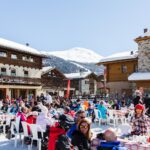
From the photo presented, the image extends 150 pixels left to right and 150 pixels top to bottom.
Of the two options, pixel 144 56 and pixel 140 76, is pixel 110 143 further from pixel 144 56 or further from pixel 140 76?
pixel 144 56

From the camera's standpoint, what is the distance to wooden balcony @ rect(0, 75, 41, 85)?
33.6 m

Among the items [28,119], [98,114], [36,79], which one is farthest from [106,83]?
[28,119]

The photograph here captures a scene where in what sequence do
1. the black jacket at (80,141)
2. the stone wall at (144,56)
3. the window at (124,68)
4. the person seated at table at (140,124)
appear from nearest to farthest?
the black jacket at (80,141) → the person seated at table at (140,124) → the stone wall at (144,56) → the window at (124,68)

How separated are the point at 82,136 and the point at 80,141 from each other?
3.6 inches

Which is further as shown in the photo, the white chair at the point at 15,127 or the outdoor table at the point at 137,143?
the white chair at the point at 15,127

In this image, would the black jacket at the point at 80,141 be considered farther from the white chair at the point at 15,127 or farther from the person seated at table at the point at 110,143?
the white chair at the point at 15,127

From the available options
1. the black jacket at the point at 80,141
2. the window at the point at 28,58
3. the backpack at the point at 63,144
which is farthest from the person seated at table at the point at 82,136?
the window at the point at 28,58

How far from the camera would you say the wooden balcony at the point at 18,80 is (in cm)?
A: 3362

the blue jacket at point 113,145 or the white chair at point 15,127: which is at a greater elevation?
the blue jacket at point 113,145

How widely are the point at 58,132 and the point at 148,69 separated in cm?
2476

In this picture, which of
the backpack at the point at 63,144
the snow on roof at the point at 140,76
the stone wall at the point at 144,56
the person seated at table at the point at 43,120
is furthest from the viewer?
the stone wall at the point at 144,56

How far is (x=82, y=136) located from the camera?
4.97 meters

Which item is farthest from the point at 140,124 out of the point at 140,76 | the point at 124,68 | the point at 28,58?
the point at 28,58

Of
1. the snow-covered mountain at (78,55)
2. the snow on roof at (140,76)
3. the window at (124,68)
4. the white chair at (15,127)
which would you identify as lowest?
the white chair at (15,127)
